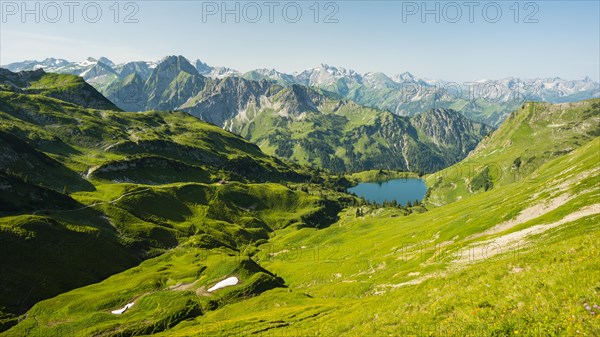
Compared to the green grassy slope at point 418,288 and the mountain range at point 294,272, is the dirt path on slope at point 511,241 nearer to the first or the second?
the green grassy slope at point 418,288

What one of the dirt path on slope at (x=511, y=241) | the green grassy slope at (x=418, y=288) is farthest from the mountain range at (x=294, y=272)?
the dirt path on slope at (x=511, y=241)

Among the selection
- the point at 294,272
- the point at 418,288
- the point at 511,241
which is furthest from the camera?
the point at 294,272

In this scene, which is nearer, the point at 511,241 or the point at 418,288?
the point at 418,288

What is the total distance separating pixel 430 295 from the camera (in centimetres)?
2617

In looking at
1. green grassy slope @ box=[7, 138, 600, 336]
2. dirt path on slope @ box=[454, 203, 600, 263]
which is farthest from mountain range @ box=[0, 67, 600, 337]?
dirt path on slope @ box=[454, 203, 600, 263]

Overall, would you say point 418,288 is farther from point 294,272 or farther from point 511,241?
point 294,272

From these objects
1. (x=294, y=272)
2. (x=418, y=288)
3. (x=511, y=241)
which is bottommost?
(x=294, y=272)

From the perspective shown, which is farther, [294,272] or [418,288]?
[294,272]

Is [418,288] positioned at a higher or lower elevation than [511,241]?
higher

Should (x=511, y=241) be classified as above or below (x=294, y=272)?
above

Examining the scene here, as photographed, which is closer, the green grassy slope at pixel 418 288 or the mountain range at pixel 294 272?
the green grassy slope at pixel 418 288

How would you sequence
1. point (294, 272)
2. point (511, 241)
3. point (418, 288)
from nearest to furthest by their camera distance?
point (418, 288), point (511, 241), point (294, 272)

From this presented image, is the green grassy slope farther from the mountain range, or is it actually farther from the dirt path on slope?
the dirt path on slope

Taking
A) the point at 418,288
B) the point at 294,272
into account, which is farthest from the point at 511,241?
the point at 294,272
